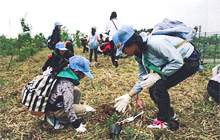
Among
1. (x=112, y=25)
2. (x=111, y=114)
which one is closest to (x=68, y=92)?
(x=111, y=114)

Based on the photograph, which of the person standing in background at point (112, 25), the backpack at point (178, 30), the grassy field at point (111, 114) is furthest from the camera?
the person standing in background at point (112, 25)

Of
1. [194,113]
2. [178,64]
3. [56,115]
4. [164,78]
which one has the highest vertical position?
[178,64]

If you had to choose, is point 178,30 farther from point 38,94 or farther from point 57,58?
point 57,58

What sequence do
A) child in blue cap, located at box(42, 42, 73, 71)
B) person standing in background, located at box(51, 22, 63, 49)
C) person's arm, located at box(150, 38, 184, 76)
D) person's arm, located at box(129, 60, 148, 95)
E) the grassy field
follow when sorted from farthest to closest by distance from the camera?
1. person standing in background, located at box(51, 22, 63, 49)
2. child in blue cap, located at box(42, 42, 73, 71)
3. person's arm, located at box(129, 60, 148, 95)
4. the grassy field
5. person's arm, located at box(150, 38, 184, 76)

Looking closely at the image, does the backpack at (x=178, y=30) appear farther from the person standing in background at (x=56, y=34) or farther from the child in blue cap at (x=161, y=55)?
the person standing in background at (x=56, y=34)

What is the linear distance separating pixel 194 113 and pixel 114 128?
1.45m

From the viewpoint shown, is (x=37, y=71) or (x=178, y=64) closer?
(x=178, y=64)

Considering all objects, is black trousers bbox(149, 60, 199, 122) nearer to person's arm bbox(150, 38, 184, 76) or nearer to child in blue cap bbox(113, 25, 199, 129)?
child in blue cap bbox(113, 25, 199, 129)

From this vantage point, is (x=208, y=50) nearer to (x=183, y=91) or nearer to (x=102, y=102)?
(x=183, y=91)

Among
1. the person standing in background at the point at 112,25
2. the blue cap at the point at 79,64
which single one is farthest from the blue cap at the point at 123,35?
the person standing in background at the point at 112,25

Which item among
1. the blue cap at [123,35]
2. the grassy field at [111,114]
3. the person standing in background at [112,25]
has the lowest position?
the grassy field at [111,114]

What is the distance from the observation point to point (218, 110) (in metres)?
2.85

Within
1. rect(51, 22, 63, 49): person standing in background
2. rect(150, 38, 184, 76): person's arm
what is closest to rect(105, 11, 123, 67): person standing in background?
rect(51, 22, 63, 49): person standing in background

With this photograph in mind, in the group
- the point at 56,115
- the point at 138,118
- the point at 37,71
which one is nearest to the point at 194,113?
the point at 138,118
